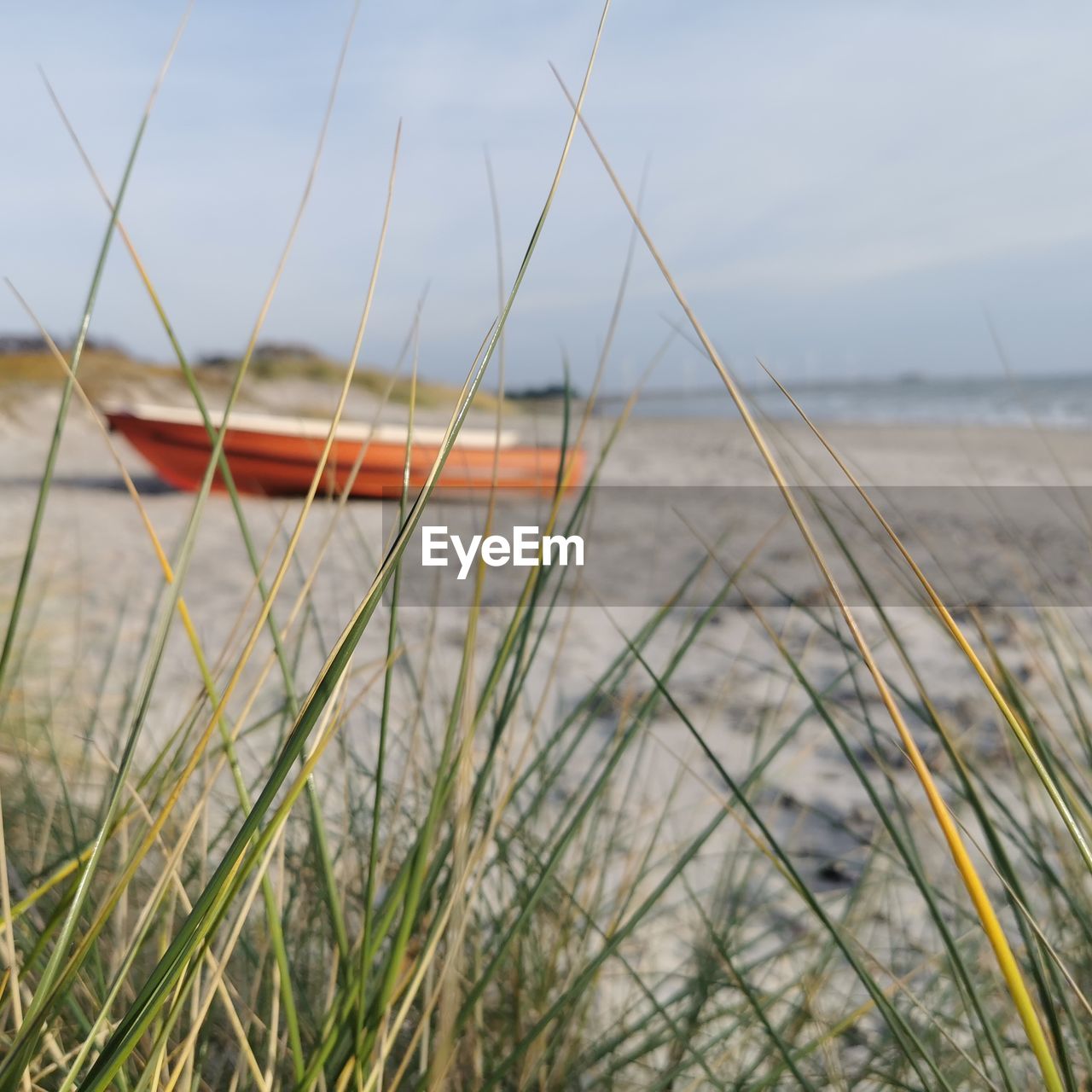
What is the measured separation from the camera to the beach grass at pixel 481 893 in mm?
422

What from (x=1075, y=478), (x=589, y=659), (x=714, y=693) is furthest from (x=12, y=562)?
(x=1075, y=478)

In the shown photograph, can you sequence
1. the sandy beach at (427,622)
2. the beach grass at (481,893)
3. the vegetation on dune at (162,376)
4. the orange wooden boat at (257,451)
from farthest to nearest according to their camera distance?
the vegetation on dune at (162,376)
the orange wooden boat at (257,451)
the sandy beach at (427,622)
the beach grass at (481,893)

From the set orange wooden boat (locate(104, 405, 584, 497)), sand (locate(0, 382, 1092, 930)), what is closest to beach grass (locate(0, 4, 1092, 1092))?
sand (locate(0, 382, 1092, 930))

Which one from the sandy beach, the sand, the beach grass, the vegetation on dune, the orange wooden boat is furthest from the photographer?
the vegetation on dune

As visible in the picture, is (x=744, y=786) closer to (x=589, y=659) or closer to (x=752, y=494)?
(x=589, y=659)

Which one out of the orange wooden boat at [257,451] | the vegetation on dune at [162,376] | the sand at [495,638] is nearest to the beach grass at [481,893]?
the sand at [495,638]

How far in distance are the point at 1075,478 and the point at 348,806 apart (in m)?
7.39

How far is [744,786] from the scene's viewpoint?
0.67m

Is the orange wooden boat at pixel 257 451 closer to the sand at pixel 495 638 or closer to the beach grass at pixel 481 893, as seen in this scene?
the sand at pixel 495 638

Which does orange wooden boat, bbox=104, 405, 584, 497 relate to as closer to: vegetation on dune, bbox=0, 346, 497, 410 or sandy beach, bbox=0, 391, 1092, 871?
sandy beach, bbox=0, 391, 1092, 871

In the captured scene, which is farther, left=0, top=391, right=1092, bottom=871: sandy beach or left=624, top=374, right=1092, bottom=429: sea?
left=624, top=374, right=1092, bottom=429: sea

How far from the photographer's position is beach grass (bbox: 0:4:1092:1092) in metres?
0.42

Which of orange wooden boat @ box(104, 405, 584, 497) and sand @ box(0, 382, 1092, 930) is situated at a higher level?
orange wooden boat @ box(104, 405, 584, 497)

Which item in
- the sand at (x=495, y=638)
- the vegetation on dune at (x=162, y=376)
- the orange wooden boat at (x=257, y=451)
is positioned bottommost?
the sand at (x=495, y=638)
